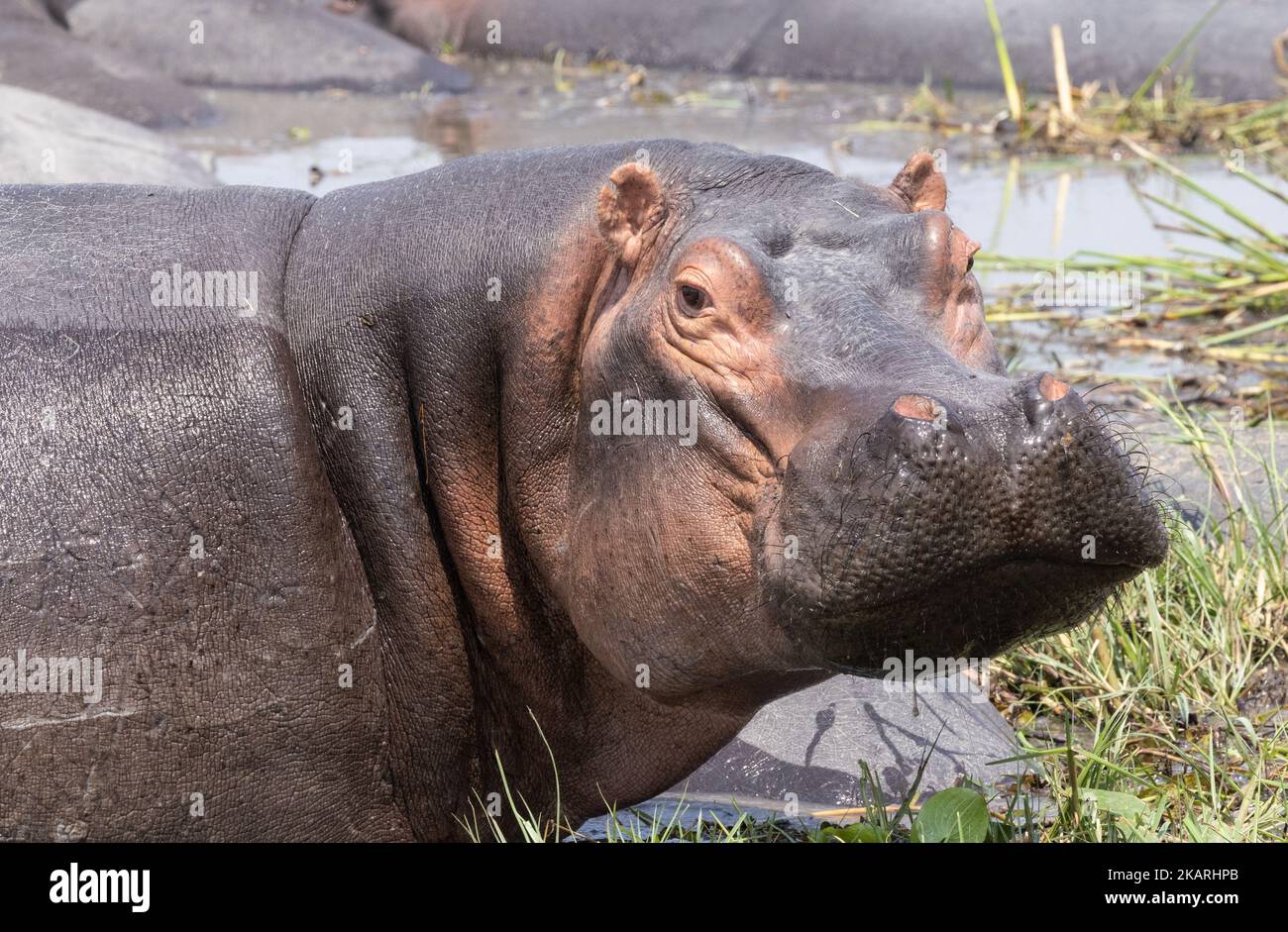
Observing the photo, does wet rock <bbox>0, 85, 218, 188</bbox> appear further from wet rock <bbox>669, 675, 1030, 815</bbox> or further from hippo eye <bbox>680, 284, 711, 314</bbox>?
hippo eye <bbox>680, 284, 711, 314</bbox>

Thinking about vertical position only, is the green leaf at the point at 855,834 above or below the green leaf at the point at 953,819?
below

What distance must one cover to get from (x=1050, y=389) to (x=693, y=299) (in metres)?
0.67

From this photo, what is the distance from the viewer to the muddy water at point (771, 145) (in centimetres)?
912

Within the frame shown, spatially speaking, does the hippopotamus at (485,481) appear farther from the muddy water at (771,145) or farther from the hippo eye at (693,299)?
the muddy water at (771,145)

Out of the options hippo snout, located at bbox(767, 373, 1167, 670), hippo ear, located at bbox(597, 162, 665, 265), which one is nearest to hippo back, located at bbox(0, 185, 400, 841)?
hippo ear, located at bbox(597, 162, 665, 265)

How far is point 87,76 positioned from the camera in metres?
12.1

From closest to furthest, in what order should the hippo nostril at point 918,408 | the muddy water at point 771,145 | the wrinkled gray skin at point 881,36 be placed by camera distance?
the hippo nostril at point 918,408 < the muddy water at point 771,145 < the wrinkled gray skin at point 881,36

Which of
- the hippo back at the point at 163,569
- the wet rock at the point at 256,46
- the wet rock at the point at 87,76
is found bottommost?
the hippo back at the point at 163,569

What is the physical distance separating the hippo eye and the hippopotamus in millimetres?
26

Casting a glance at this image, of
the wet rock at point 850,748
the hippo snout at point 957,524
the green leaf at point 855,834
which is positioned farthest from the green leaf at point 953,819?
the wet rock at point 850,748

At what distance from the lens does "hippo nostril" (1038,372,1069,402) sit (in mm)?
2707

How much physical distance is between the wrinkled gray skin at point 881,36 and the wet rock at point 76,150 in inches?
263

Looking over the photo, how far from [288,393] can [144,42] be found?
1143 centimetres

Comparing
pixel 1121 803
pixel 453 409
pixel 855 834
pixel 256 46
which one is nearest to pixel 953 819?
pixel 855 834
